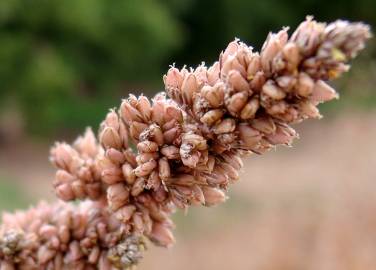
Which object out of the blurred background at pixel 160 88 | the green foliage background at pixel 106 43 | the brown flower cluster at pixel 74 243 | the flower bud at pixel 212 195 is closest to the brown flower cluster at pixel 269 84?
the flower bud at pixel 212 195

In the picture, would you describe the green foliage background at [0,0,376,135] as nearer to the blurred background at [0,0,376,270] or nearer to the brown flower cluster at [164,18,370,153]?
the blurred background at [0,0,376,270]

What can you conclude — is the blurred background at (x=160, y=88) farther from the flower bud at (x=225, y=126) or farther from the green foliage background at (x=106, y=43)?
the flower bud at (x=225, y=126)

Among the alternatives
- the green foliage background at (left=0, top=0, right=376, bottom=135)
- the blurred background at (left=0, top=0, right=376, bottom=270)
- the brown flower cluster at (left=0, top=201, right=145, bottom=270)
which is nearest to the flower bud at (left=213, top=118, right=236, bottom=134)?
the brown flower cluster at (left=0, top=201, right=145, bottom=270)

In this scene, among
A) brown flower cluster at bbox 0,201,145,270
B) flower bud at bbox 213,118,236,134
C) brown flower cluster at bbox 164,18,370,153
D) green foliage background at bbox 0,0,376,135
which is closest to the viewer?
brown flower cluster at bbox 164,18,370,153

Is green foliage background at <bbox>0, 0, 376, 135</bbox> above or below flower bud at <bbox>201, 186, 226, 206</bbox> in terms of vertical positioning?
above

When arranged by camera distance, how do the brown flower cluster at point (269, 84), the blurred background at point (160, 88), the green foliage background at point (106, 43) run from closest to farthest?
the brown flower cluster at point (269, 84) < the blurred background at point (160, 88) < the green foliage background at point (106, 43)

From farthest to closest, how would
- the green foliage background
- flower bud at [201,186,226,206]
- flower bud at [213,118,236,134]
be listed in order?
the green foliage background
flower bud at [201,186,226,206]
flower bud at [213,118,236,134]

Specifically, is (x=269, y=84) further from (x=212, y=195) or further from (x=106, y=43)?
(x=106, y=43)
